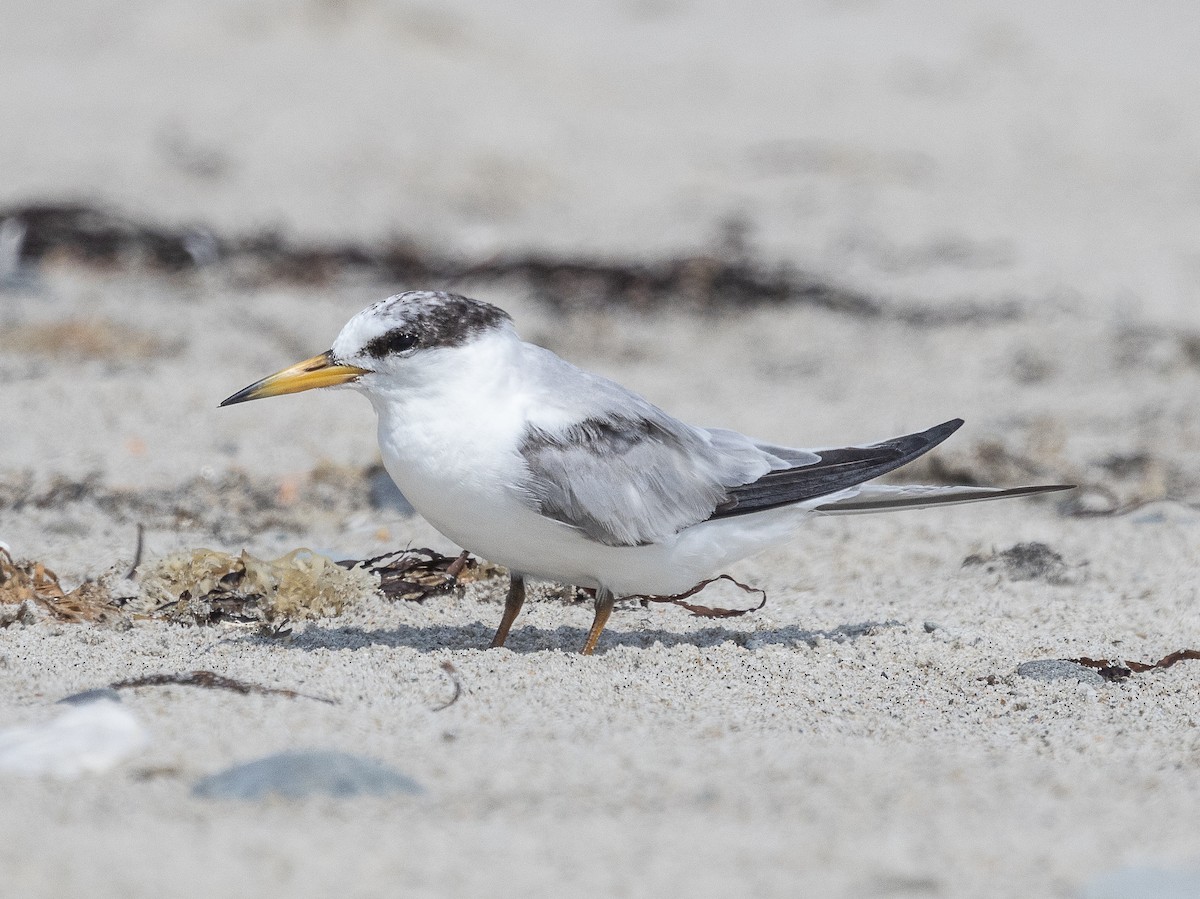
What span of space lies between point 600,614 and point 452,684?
53 centimetres

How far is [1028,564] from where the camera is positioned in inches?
185

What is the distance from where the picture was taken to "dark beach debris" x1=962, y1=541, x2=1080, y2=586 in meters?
4.63

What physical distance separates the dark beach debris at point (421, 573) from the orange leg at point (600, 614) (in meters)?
0.61

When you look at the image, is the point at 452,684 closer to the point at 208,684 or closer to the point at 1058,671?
the point at 208,684

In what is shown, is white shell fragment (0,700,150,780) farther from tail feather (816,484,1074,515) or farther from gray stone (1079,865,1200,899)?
tail feather (816,484,1074,515)

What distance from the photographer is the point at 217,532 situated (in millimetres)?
4965

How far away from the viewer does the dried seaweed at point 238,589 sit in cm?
393

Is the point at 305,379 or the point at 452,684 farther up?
the point at 305,379

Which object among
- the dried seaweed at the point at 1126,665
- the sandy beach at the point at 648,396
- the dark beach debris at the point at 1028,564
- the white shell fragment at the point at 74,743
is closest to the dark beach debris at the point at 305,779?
the sandy beach at the point at 648,396

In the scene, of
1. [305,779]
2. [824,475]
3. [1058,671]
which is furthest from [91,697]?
[1058,671]

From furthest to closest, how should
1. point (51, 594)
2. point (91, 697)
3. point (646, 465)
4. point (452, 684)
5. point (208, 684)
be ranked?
1. point (51, 594)
2. point (646, 465)
3. point (452, 684)
4. point (208, 684)
5. point (91, 697)

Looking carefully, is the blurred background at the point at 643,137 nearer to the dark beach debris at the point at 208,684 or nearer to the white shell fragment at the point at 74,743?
the dark beach debris at the point at 208,684

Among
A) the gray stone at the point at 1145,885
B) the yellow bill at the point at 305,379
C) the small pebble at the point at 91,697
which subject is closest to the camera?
the gray stone at the point at 1145,885

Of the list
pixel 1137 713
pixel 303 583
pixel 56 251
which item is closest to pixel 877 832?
pixel 1137 713
